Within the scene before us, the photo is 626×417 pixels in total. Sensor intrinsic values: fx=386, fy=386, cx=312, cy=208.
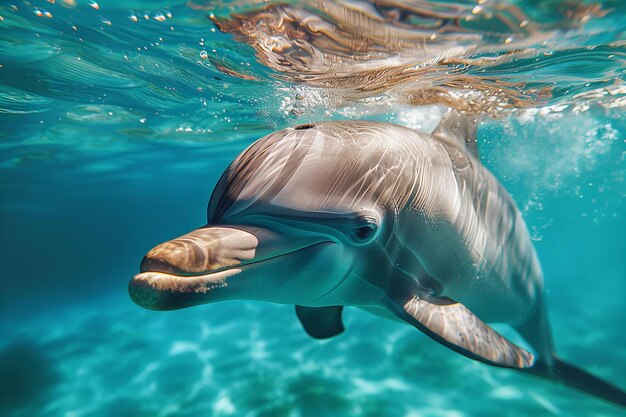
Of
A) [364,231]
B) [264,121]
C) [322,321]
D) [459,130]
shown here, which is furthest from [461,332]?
[264,121]

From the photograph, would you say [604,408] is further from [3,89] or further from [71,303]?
[71,303]

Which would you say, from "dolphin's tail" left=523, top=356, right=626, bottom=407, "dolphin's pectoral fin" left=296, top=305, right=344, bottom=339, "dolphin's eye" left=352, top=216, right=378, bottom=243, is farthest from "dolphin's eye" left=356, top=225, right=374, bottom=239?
"dolphin's tail" left=523, top=356, right=626, bottom=407

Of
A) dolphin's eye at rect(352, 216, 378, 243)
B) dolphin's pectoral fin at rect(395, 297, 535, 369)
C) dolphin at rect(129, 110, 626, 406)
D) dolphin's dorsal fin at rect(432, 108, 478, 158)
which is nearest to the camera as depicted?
dolphin at rect(129, 110, 626, 406)

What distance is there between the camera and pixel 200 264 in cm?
182

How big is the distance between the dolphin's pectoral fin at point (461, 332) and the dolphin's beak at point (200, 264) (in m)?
1.21

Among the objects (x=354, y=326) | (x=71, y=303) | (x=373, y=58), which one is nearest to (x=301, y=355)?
(x=354, y=326)

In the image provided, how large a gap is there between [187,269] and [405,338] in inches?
318

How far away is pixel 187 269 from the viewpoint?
1.77 meters

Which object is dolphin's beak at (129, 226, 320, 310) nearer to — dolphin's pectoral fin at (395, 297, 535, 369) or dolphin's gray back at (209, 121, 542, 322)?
dolphin's gray back at (209, 121, 542, 322)

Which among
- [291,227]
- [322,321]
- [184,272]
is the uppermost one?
[291,227]

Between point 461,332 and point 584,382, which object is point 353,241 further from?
point 584,382

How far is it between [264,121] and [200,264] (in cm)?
1304

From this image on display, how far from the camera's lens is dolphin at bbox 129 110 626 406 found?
195 centimetres

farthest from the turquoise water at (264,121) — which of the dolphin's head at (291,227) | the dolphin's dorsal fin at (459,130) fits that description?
the dolphin's head at (291,227)
